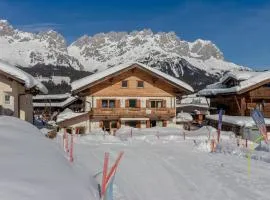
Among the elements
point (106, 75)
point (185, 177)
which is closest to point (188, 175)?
point (185, 177)

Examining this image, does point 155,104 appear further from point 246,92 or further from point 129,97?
point 246,92

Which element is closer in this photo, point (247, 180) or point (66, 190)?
point (66, 190)

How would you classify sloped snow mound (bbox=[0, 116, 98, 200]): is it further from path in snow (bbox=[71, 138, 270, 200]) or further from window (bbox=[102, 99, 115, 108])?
window (bbox=[102, 99, 115, 108])

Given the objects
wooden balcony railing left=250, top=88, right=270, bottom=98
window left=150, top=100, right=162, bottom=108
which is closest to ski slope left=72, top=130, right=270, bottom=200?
window left=150, top=100, right=162, bottom=108

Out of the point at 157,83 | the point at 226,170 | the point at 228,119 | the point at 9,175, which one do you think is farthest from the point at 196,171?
the point at 157,83

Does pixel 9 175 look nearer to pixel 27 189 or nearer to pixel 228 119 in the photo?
pixel 27 189

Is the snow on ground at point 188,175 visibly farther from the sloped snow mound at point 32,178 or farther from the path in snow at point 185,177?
the sloped snow mound at point 32,178

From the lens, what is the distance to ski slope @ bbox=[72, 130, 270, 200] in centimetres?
1407

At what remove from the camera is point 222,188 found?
15227 millimetres

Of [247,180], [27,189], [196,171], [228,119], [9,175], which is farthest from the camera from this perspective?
[228,119]

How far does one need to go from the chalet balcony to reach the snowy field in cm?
1497

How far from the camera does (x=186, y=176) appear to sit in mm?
17516

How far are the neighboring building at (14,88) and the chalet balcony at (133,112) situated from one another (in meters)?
12.1

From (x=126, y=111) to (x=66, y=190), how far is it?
3945 centimetres
